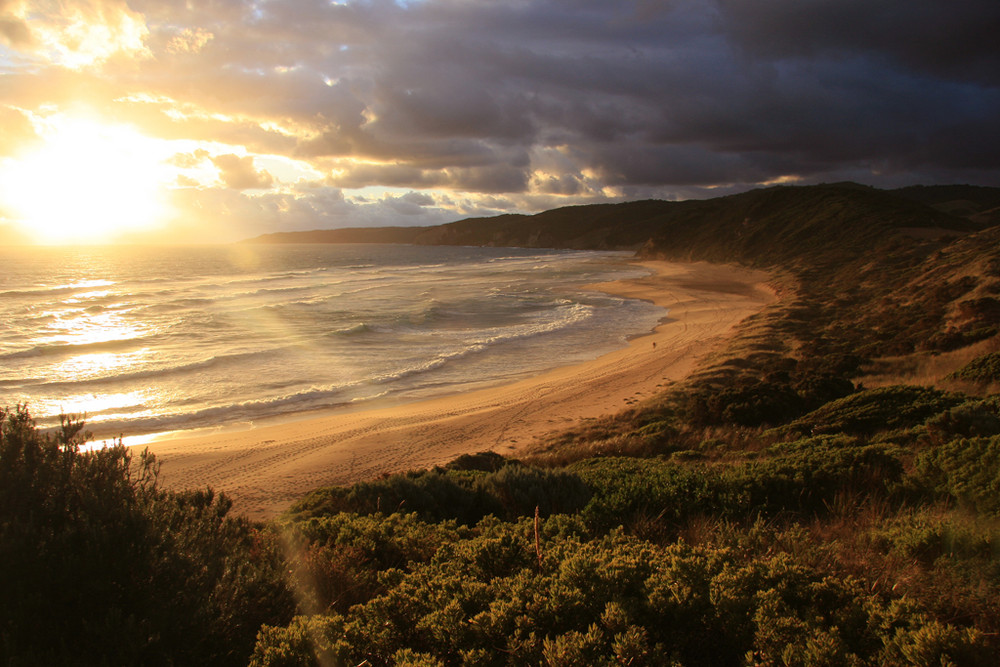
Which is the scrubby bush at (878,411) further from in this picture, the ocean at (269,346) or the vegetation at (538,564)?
the ocean at (269,346)

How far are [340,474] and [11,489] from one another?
293 inches

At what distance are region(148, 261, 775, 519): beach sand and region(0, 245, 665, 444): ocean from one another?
1425mm

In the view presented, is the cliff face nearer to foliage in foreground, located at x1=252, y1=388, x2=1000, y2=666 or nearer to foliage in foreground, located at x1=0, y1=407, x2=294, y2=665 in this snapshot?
foliage in foreground, located at x1=252, y1=388, x2=1000, y2=666

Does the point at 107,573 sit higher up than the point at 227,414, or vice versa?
the point at 107,573

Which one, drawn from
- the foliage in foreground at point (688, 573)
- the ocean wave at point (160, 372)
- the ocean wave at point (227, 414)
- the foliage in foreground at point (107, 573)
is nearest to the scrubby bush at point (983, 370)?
the foliage in foreground at point (688, 573)

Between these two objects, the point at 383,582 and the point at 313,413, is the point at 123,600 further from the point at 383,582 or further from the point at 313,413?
the point at 313,413

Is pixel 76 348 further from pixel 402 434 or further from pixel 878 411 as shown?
pixel 878 411

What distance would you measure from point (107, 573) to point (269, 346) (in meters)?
21.5

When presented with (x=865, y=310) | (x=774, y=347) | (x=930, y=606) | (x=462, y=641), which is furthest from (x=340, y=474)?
(x=865, y=310)

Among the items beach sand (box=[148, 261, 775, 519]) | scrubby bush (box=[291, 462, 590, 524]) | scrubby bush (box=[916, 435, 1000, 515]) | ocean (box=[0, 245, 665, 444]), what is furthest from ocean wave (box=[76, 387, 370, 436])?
scrubby bush (box=[916, 435, 1000, 515])

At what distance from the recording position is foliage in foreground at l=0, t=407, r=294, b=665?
273cm

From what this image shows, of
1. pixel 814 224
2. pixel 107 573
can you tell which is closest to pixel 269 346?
pixel 107 573

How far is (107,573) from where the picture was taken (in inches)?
119

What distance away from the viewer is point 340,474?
1044 cm
